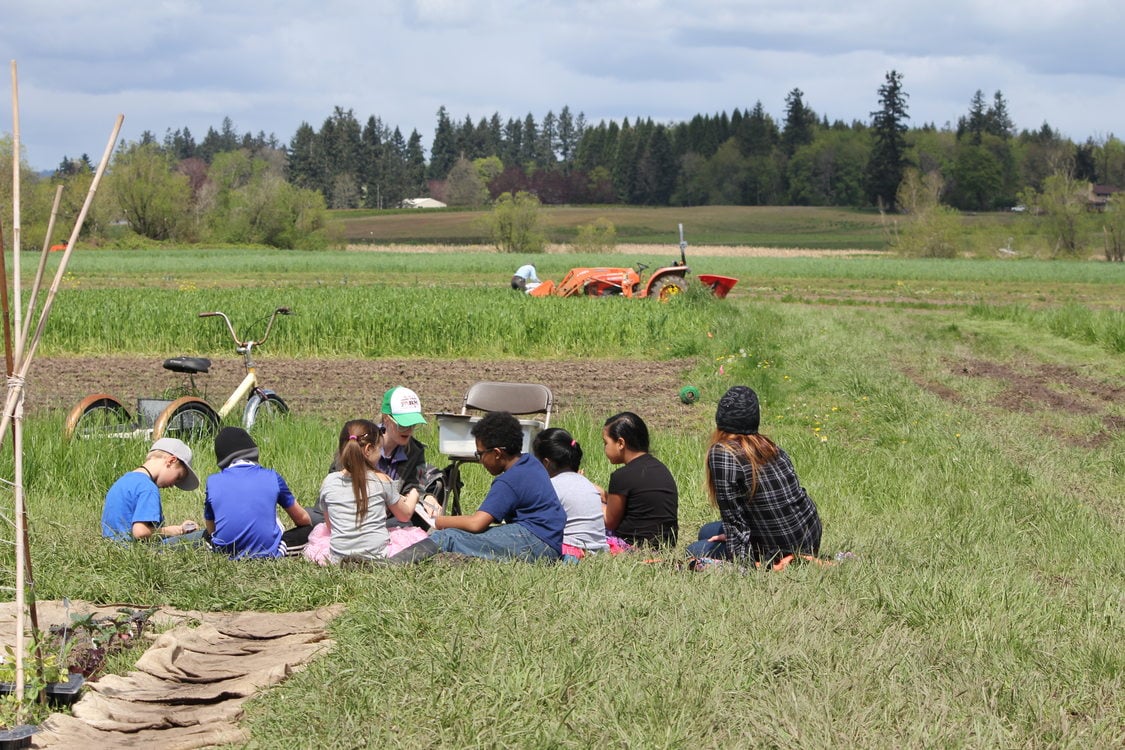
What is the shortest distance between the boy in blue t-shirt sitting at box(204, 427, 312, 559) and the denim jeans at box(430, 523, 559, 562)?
0.96 metres

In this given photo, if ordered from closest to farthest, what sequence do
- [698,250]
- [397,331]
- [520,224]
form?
1. [397,331]
2. [520,224]
3. [698,250]

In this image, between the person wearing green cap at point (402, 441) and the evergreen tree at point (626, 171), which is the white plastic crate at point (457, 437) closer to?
the person wearing green cap at point (402, 441)

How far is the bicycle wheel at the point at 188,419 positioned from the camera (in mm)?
9578

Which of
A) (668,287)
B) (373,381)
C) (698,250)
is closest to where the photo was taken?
(373,381)

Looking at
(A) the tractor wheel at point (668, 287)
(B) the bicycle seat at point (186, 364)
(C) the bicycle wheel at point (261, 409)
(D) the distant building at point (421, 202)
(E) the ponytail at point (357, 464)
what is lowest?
(C) the bicycle wheel at point (261, 409)

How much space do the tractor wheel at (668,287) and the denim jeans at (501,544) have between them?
18742 mm

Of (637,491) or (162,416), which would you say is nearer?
(637,491)

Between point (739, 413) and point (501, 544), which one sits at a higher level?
point (739, 413)

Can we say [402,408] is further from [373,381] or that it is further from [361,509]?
[373,381]

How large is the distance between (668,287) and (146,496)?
64.7ft

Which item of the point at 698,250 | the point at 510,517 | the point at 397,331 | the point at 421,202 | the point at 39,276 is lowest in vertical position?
the point at 510,517

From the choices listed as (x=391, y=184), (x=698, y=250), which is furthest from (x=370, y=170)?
(x=698, y=250)

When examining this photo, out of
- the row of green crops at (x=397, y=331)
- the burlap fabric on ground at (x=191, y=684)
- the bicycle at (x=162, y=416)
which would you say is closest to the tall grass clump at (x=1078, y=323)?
the row of green crops at (x=397, y=331)

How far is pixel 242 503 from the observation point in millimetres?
6449
